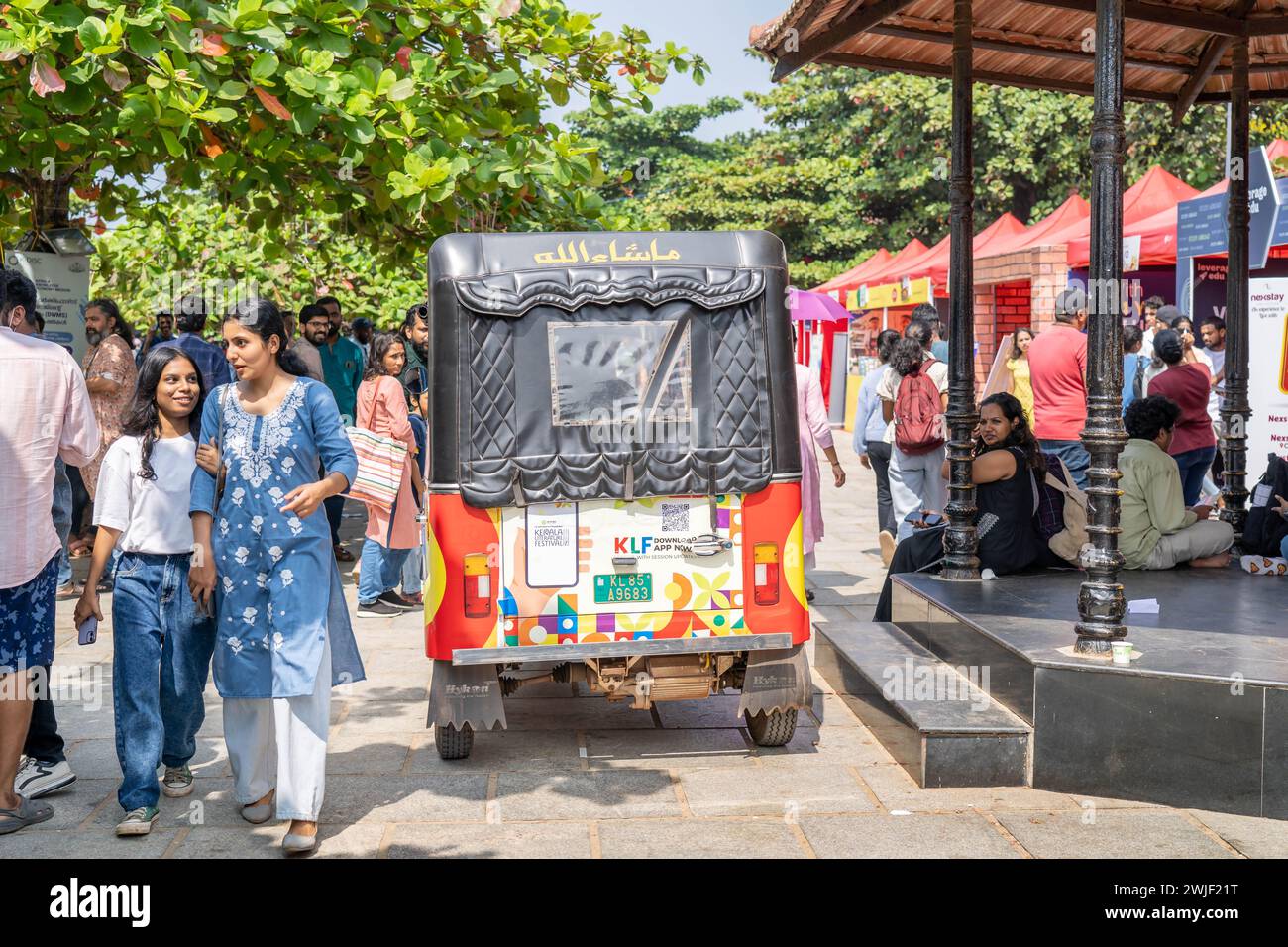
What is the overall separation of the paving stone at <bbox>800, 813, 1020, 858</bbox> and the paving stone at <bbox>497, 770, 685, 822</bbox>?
0.61 meters

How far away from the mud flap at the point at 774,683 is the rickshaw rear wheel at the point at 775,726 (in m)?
0.12

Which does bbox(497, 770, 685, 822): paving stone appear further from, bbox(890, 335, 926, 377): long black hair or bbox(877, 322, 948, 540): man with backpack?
bbox(890, 335, 926, 377): long black hair

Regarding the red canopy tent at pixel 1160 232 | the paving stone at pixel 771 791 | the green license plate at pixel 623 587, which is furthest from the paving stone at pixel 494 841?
the red canopy tent at pixel 1160 232

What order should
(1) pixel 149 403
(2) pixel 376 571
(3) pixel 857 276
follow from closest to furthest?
(1) pixel 149 403, (2) pixel 376 571, (3) pixel 857 276

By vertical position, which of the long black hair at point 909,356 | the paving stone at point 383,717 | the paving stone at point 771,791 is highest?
the long black hair at point 909,356

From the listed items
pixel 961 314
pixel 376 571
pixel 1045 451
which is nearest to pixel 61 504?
pixel 376 571

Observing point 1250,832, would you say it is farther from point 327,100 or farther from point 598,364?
point 327,100

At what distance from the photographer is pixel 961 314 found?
26.2 feet

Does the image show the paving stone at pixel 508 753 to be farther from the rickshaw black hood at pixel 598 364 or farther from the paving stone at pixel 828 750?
the rickshaw black hood at pixel 598 364

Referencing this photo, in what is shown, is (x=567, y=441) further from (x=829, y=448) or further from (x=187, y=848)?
(x=829, y=448)

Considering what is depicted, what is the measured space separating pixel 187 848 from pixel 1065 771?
3300 mm

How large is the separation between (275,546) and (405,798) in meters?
1.28

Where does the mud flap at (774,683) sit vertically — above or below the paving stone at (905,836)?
above

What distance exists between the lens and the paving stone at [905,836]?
16.0 feet
